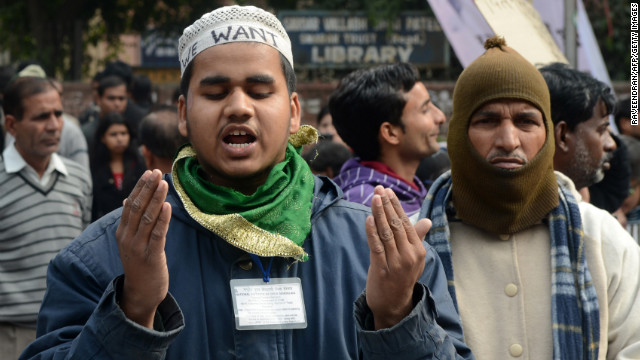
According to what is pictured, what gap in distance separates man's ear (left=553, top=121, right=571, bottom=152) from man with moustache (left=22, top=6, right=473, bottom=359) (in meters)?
1.74

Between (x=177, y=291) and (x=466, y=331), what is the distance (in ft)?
3.74

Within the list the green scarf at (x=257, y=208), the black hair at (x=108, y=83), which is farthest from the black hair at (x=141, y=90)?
the green scarf at (x=257, y=208)

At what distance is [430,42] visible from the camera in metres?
16.5

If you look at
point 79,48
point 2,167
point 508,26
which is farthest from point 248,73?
point 79,48

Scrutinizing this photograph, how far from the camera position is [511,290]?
3092 mm

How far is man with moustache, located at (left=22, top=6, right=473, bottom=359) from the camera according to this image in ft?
6.96

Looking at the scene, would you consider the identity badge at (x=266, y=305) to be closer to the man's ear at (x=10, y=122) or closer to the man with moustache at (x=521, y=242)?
the man with moustache at (x=521, y=242)

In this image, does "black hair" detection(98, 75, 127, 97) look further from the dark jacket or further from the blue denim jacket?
the blue denim jacket

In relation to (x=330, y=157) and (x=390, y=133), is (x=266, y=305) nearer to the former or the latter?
(x=390, y=133)

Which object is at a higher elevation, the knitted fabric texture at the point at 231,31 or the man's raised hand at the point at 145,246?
the knitted fabric texture at the point at 231,31

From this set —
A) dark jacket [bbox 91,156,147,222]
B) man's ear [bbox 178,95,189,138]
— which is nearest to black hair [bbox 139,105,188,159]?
dark jacket [bbox 91,156,147,222]

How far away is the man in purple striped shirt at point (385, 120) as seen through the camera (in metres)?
4.56

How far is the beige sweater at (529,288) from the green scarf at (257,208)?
2.80ft

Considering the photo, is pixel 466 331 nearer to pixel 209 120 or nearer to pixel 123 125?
pixel 209 120
